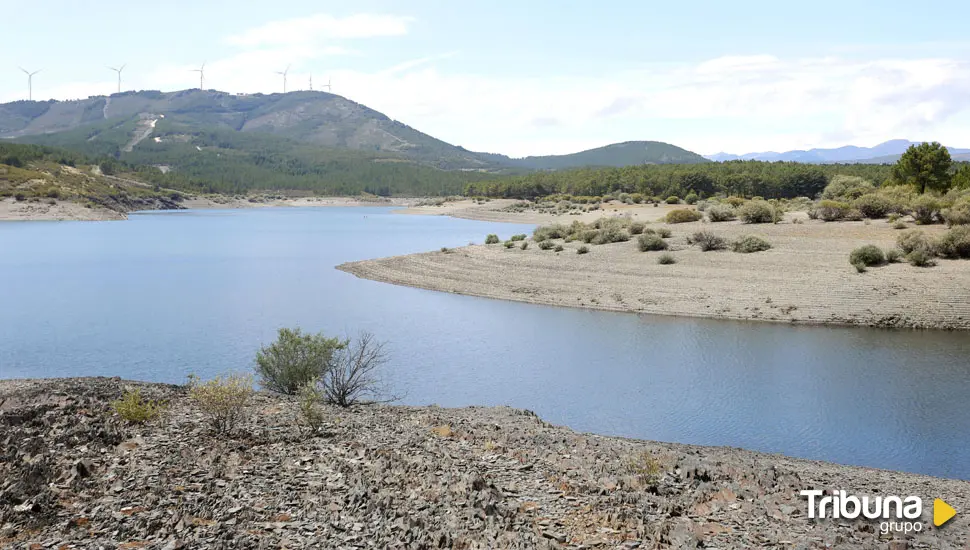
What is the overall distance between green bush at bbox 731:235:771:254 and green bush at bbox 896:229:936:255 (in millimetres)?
5610

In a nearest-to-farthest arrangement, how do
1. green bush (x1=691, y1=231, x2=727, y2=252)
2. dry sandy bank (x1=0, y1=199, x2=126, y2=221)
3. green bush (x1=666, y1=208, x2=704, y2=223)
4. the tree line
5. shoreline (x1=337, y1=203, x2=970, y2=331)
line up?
shoreline (x1=337, y1=203, x2=970, y2=331) < green bush (x1=691, y1=231, x2=727, y2=252) < green bush (x1=666, y1=208, x2=704, y2=223) < the tree line < dry sandy bank (x1=0, y1=199, x2=126, y2=221)

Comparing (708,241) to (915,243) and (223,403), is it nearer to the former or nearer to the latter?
(915,243)

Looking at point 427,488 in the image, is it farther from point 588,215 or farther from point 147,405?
point 588,215

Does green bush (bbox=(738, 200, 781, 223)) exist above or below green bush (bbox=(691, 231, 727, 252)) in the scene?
above

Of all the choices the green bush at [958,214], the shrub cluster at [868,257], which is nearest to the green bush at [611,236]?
the shrub cluster at [868,257]

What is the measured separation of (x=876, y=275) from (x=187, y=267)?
35.5 meters

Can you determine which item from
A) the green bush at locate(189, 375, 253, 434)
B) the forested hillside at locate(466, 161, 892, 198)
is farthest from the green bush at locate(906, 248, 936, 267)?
the forested hillside at locate(466, 161, 892, 198)

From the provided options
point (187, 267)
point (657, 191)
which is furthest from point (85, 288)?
point (657, 191)

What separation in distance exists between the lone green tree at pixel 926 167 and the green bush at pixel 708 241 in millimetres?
Answer: 25743

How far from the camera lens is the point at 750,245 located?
3341 cm

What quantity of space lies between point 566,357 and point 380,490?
13.2 m

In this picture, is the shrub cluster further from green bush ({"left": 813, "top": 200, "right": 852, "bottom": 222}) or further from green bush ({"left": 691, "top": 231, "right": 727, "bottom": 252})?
green bush ({"left": 813, "top": 200, "right": 852, "bottom": 222})

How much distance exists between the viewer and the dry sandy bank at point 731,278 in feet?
81.6

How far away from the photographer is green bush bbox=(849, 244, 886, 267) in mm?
28609
